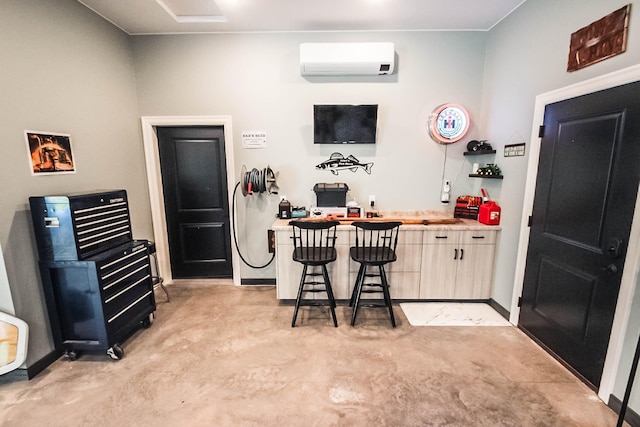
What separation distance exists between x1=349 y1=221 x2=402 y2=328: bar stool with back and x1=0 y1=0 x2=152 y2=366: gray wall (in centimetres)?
262

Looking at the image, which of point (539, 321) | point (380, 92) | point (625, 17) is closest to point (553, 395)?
point (539, 321)

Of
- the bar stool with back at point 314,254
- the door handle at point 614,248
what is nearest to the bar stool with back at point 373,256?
the bar stool with back at point 314,254

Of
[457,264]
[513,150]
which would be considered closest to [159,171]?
[457,264]

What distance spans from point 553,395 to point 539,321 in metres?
0.69

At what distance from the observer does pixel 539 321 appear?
2.44 meters

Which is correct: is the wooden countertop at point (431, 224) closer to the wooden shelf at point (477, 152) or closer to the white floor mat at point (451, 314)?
the wooden shelf at point (477, 152)

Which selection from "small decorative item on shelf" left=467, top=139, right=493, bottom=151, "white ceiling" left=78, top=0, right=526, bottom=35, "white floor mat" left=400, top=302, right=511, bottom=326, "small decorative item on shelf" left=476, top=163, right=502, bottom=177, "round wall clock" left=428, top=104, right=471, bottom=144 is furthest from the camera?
"round wall clock" left=428, top=104, right=471, bottom=144

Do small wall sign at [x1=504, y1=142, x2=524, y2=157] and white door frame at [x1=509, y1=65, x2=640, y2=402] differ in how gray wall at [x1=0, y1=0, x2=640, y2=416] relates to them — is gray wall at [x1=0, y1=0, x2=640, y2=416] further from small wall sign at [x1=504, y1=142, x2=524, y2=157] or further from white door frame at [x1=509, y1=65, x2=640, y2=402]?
white door frame at [x1=509, y1=65, x2=640, y2=402]

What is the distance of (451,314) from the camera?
293 cm

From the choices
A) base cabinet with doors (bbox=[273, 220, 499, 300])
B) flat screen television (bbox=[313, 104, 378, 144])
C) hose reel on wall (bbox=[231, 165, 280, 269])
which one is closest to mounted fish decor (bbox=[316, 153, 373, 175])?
flat screen television (bbox=[313, 104, 378, 144])

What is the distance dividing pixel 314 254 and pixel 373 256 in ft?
1.91

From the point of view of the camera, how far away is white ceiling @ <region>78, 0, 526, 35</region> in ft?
8.47

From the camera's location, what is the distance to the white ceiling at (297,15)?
2582 millimetres

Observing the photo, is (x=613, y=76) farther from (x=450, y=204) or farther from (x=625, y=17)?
(x=450, y=204)
